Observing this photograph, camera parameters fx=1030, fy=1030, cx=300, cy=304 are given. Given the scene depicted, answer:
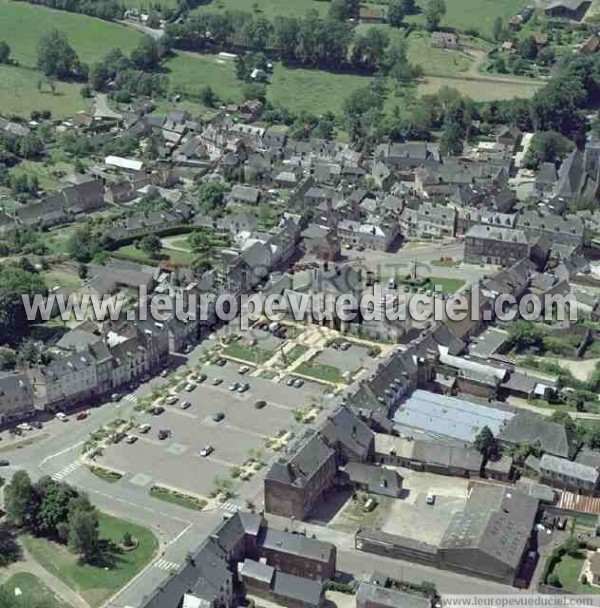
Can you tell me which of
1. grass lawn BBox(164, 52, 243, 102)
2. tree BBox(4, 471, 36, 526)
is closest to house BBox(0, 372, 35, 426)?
tree BBox(4, 471, 36, 526)

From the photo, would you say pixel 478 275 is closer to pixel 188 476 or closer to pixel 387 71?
pixel 188 476

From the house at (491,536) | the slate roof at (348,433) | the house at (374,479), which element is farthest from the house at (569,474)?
the slate roof at (348,433)

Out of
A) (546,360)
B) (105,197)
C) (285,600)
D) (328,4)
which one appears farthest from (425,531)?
(328,4)

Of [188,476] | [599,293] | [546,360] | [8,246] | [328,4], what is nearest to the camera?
[188,476]

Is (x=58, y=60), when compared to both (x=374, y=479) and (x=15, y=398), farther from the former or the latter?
(x=374, y=479)

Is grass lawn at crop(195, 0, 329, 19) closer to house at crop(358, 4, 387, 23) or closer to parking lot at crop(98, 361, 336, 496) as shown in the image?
house at crop(358, 4, 387, 23)
